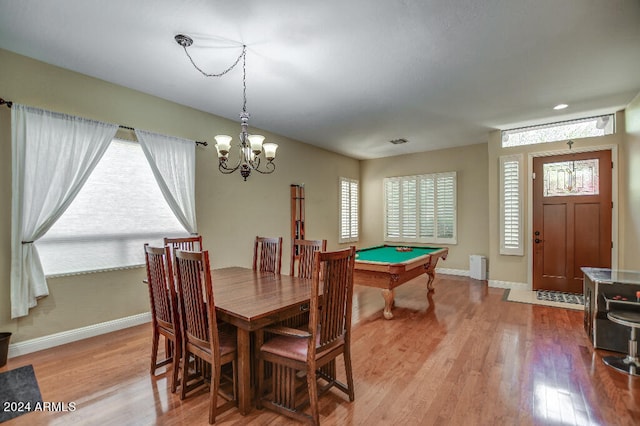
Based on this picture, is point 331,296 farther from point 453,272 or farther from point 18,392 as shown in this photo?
point 453,272

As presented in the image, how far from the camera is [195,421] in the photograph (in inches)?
77.6

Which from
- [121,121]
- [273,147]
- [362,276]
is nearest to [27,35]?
[121,121]

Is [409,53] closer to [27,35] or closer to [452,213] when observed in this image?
[27,35]

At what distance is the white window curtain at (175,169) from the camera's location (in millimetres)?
3797

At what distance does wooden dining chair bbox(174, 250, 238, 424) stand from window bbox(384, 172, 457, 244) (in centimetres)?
584

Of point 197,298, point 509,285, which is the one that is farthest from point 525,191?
point 197,298

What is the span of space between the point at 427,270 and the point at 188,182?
3766 millimetres

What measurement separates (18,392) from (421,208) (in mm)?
6998

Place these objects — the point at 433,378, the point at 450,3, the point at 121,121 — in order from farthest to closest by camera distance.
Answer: the point at 121,121
the point at 433,378
the point at 450,3

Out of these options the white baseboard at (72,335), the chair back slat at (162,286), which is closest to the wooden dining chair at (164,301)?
the chair back slat at (162,286)

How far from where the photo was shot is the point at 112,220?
11.5 feet

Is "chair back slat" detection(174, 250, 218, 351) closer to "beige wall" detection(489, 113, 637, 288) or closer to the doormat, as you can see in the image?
the doormat

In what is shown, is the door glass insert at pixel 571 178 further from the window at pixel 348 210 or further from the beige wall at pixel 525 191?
the window at pixel 348 210

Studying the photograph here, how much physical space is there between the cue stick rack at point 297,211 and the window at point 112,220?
2.42 m
